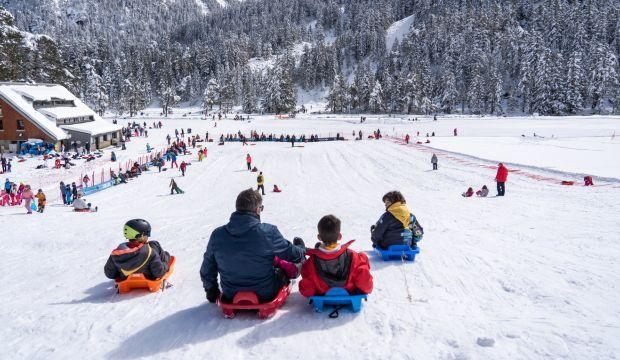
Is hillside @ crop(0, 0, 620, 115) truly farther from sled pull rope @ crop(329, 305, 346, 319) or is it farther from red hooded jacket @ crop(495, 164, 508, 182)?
sled pull rope @ crop(329, 305, 346, 319)

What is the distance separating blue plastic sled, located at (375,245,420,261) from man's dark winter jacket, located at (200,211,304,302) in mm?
2652

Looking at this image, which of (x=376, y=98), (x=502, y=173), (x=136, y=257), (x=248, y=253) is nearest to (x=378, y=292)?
(x=248, y=253)

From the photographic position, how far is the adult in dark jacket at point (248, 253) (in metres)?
4.68

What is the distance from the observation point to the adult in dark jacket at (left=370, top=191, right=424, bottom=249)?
23.2 ft

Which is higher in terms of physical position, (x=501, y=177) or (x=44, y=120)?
(x=44, y=120)

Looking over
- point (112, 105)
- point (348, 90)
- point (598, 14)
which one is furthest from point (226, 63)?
point (598, 14)

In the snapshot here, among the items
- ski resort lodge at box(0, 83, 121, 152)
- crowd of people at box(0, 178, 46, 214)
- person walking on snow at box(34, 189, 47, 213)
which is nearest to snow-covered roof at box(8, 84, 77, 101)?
ski resort lodge at box(0, 83, 121, 152)

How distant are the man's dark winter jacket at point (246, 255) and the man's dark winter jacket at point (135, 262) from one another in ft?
4.89

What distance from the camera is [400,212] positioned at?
707 cm

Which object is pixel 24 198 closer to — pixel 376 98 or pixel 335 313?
pixel 335 313

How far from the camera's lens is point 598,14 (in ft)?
319

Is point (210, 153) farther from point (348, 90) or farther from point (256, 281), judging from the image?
point (348, 90)

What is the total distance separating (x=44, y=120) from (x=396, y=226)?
4607cm

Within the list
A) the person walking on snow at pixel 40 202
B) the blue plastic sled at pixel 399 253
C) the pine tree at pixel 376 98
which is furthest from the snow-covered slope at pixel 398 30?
the blue plastic sled at pixel 399 253
